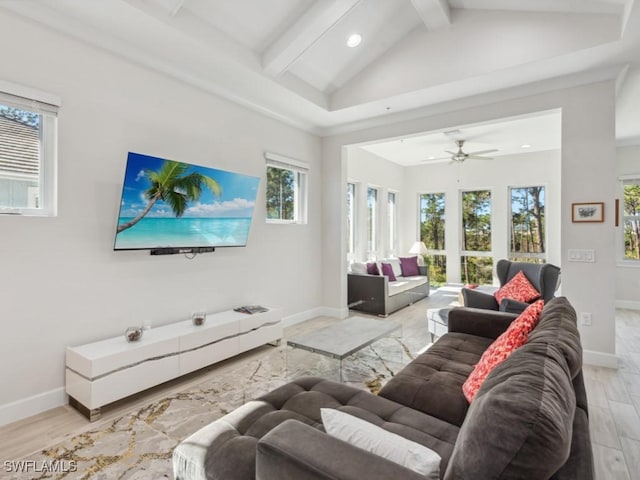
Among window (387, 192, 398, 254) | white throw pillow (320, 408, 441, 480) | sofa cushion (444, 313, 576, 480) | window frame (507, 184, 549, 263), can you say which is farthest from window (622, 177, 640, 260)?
white throw pillow (320, 408, 441, 480)

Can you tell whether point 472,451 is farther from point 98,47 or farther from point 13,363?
point 98,47

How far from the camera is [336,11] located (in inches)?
116

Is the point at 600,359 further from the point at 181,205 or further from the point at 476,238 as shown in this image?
the point at 476,238

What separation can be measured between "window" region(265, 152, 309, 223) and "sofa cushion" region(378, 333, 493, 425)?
111 inches

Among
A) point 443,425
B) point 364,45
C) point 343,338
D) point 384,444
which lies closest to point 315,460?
point 384,444

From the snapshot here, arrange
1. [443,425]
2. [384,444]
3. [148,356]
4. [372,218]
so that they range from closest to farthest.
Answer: [384,444], [443,425], [148,356], [372,218]

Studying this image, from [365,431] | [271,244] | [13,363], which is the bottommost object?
[13,363]

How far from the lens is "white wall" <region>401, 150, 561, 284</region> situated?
270 inches

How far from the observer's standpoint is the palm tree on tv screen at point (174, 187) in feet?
9.56

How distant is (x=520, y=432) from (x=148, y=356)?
2603 millimetres

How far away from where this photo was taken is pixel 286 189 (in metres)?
4.80

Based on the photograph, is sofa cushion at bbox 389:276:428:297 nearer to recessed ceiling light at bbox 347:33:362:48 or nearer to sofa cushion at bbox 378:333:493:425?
sofa cushion at bbox 378:333:493:425

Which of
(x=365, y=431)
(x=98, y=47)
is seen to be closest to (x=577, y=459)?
(x=365, y=431)

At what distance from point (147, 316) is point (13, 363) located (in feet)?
3.09
